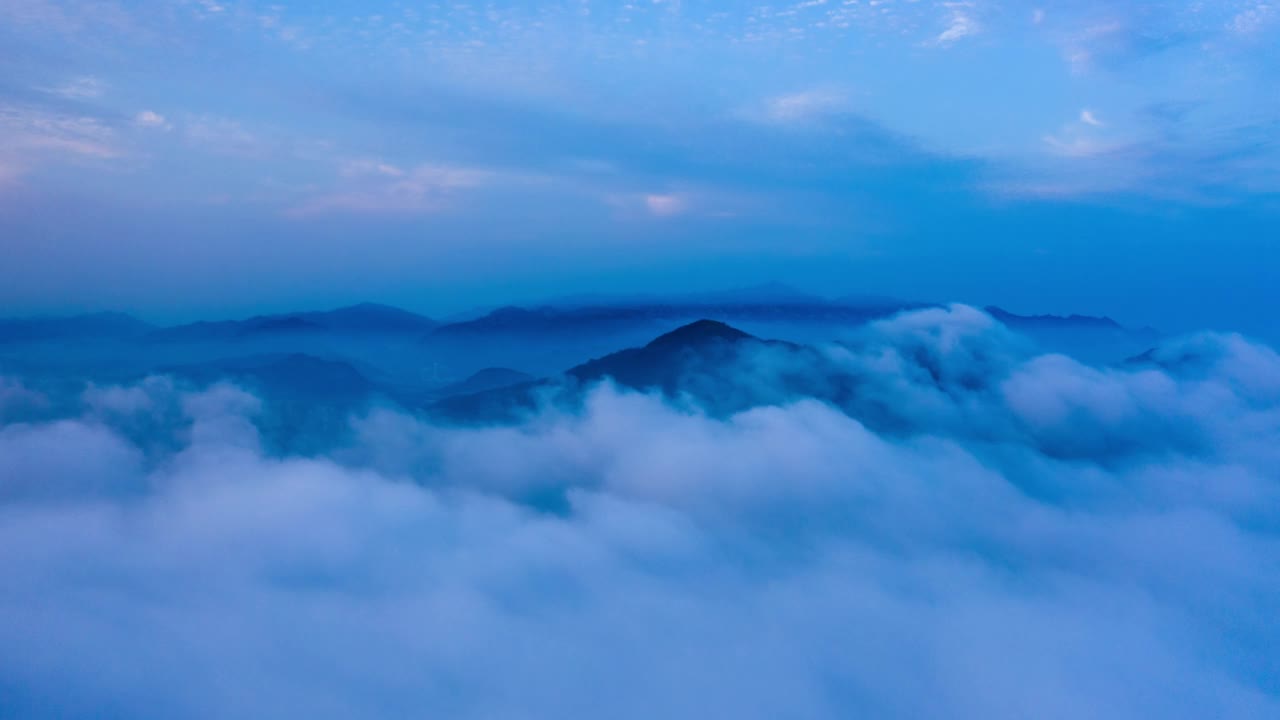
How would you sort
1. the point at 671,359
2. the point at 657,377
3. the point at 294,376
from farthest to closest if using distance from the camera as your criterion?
the point at 671,359 < the point at 657,377 < the point at 294,376

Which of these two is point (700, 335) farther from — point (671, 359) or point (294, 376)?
point (294, 376)

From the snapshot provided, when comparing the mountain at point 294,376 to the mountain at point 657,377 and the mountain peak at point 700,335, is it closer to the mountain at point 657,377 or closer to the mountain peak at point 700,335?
the mountain at point 657,377

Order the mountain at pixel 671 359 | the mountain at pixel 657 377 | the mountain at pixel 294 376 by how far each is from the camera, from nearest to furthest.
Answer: the mountain at pixel 294 376, the mountain at pixel 657 377, the mountain at pixel 671 359

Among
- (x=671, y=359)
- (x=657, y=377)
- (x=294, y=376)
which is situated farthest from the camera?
(x=671, y=359)

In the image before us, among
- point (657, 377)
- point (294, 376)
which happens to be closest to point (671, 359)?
point (657, 377)

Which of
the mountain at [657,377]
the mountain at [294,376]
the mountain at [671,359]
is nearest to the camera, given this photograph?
the mountain at [294,376]

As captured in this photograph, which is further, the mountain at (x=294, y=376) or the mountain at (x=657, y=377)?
the mountain at (x=657, y=377)

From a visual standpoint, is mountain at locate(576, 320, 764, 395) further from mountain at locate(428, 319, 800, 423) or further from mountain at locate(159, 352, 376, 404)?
mountain at locate(159, 352, 376, 404)

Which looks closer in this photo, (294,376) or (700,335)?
(294,376)

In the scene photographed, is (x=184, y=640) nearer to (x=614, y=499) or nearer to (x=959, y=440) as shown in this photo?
(x=614, y=499)

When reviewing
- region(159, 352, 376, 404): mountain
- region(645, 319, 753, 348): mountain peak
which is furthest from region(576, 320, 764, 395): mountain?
region(159, 352, 376, 404): mountain

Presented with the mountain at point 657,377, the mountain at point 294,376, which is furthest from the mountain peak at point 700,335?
the mountain at point 294,376

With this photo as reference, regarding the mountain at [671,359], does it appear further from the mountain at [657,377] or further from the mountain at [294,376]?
the mountain at [294,376]
